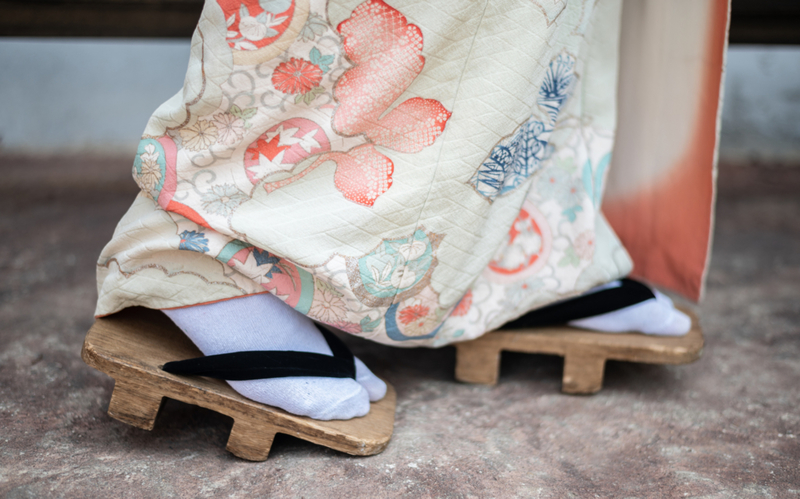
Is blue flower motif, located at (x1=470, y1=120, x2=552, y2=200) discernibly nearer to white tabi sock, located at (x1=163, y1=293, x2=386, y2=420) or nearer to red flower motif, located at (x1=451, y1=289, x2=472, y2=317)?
red flower motif, located at (x1=451, y1=289, x2=472, y2=317)

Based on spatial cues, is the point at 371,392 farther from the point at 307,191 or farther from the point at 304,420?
the point at 307,191

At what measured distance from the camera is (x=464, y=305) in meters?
0.73

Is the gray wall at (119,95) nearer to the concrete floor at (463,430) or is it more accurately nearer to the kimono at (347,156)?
the concrete floor at (463,430)

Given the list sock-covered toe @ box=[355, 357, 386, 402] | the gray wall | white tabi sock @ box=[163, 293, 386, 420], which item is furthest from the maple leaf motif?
the gray wall

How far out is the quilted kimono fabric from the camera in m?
0.58

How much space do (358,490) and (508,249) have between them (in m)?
0.34

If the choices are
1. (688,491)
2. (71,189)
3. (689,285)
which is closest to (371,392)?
(688,491)

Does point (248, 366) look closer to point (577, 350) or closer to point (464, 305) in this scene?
point (464, 305)

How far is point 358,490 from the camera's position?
0.57 metres

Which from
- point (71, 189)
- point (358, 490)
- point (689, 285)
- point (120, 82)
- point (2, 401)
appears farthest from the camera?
point (120, 82)

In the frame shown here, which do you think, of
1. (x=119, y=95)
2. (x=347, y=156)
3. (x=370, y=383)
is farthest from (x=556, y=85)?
(x=119, y=95)

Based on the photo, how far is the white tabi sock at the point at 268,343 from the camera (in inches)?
24.4

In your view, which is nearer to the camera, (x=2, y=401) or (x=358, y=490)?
(x=358, y=490)

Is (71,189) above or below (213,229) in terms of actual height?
below
